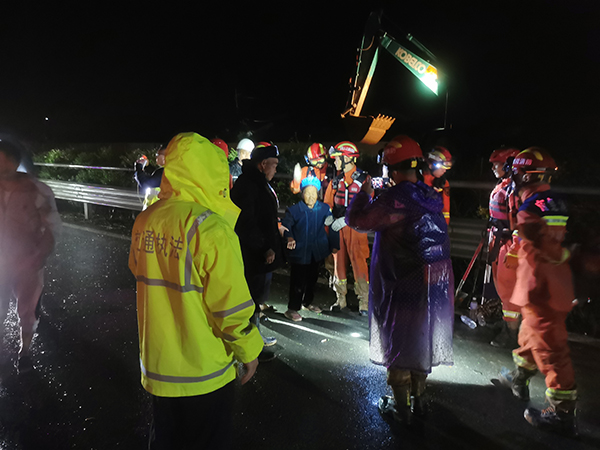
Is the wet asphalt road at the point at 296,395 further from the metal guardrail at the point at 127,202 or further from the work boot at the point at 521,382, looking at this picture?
the metal guardrail at the point at 127,202

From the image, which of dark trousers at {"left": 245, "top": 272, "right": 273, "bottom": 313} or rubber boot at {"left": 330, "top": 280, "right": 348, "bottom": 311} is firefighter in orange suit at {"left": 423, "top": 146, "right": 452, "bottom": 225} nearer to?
rubber boot at {"left": 330, "top": 280, "right": 348, "bottom": 311}

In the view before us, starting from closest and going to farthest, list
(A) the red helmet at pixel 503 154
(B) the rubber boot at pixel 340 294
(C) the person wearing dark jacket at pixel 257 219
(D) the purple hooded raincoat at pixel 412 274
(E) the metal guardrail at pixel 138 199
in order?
(D) the purple hooded raincoat at pixel 412 274 < (C) the person wearing dark jacket at pixel 257 219 < (A) the red helmet at pixel 503 154 < (B) the rubber boot at pixel 340 294 < (E) the metal guardrail at pixel 138 199

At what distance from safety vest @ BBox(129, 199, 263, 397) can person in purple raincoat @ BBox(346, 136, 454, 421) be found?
1.38 meters

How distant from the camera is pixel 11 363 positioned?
389 cm

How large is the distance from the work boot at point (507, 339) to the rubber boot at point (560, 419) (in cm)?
129

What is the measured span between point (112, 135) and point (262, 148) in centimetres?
2866

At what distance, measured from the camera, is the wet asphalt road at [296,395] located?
2846 millimetres

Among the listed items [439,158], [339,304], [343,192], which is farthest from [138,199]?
[439,158]

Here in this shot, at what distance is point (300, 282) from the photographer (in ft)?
16.8

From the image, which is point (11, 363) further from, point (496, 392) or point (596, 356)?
point (596, 356)

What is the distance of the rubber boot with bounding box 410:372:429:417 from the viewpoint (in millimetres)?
3055

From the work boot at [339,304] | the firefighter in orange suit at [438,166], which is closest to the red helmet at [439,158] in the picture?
the firefighter in orange suit at [438,166]

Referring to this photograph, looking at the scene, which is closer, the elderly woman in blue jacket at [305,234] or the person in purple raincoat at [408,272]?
the person in purple raincoat at [408,272]

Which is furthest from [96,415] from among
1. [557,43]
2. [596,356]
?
[557,43]
